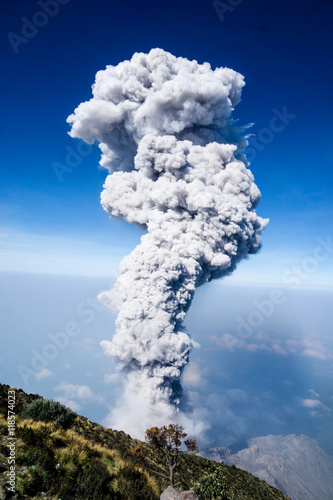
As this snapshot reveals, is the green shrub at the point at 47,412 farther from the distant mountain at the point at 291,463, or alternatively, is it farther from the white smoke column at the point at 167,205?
the distant mountain at the point at 291,463

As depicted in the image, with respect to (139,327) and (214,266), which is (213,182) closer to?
(214,266)

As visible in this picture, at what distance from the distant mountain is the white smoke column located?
122 m

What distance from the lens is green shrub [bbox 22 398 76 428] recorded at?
8477mm

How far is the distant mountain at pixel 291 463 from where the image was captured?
128m

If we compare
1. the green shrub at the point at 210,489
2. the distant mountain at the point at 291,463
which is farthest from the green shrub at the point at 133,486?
the distant mountain at the point at 291,463

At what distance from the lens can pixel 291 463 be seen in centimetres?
15250

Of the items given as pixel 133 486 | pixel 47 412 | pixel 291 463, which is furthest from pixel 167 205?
pixel 291 463

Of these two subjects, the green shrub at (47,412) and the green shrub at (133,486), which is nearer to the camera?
the green shrub at (133,486)

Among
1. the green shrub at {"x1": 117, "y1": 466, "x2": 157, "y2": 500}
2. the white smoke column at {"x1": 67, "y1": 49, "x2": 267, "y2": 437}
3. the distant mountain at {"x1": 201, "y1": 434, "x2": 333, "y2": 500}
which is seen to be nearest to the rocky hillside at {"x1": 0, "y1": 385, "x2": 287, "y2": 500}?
the green shrub at {"x1": 117, "y1": 466, "x2": 157, "y2": 500}

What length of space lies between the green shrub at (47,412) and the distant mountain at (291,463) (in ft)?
441

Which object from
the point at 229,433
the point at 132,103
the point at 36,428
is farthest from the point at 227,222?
the point at 229,433

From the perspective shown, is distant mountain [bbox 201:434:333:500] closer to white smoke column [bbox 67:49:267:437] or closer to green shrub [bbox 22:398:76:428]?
white smoke column [bbox 67:49:267:437]

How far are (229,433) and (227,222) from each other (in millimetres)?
194330

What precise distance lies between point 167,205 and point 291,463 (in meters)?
201
